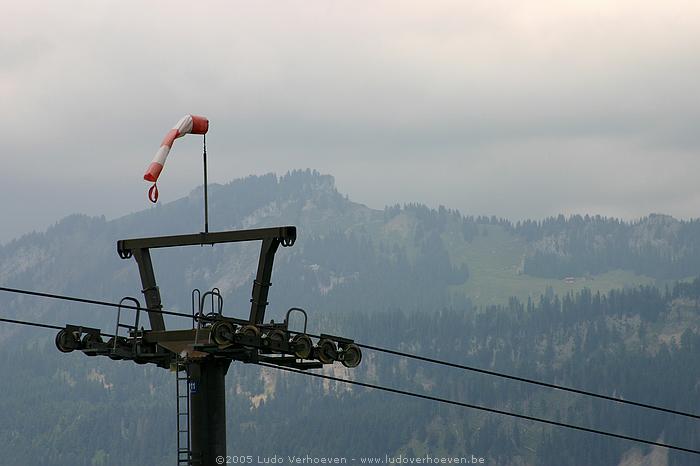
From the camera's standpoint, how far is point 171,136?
105 feet

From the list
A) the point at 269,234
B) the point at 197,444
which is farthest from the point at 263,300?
the point at 197,444

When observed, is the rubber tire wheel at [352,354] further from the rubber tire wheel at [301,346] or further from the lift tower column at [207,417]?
the lift tower column at [207,417]

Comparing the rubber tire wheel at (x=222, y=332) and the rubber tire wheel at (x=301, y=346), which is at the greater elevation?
the rubber tire wheel at (x=222, y=332)

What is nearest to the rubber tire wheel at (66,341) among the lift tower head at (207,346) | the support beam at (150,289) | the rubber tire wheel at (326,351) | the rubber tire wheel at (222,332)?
the lift tower head at (207,346)

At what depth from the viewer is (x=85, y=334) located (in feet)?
106

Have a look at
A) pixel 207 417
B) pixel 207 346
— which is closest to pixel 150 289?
pixel 207 346

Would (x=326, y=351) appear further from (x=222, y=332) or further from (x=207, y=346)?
(x=222, y=332)

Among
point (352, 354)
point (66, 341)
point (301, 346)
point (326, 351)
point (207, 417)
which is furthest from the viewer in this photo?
point (207, 417)

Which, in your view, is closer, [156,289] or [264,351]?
[264,351]

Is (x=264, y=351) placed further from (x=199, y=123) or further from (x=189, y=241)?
(x=199, y=123)

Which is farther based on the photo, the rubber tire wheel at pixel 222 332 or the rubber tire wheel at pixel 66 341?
the rubber tire wheel at pixel 66 341

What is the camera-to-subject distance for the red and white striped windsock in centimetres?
3186

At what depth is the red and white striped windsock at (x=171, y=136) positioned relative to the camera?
105ft

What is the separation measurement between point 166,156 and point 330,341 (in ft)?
17.4
